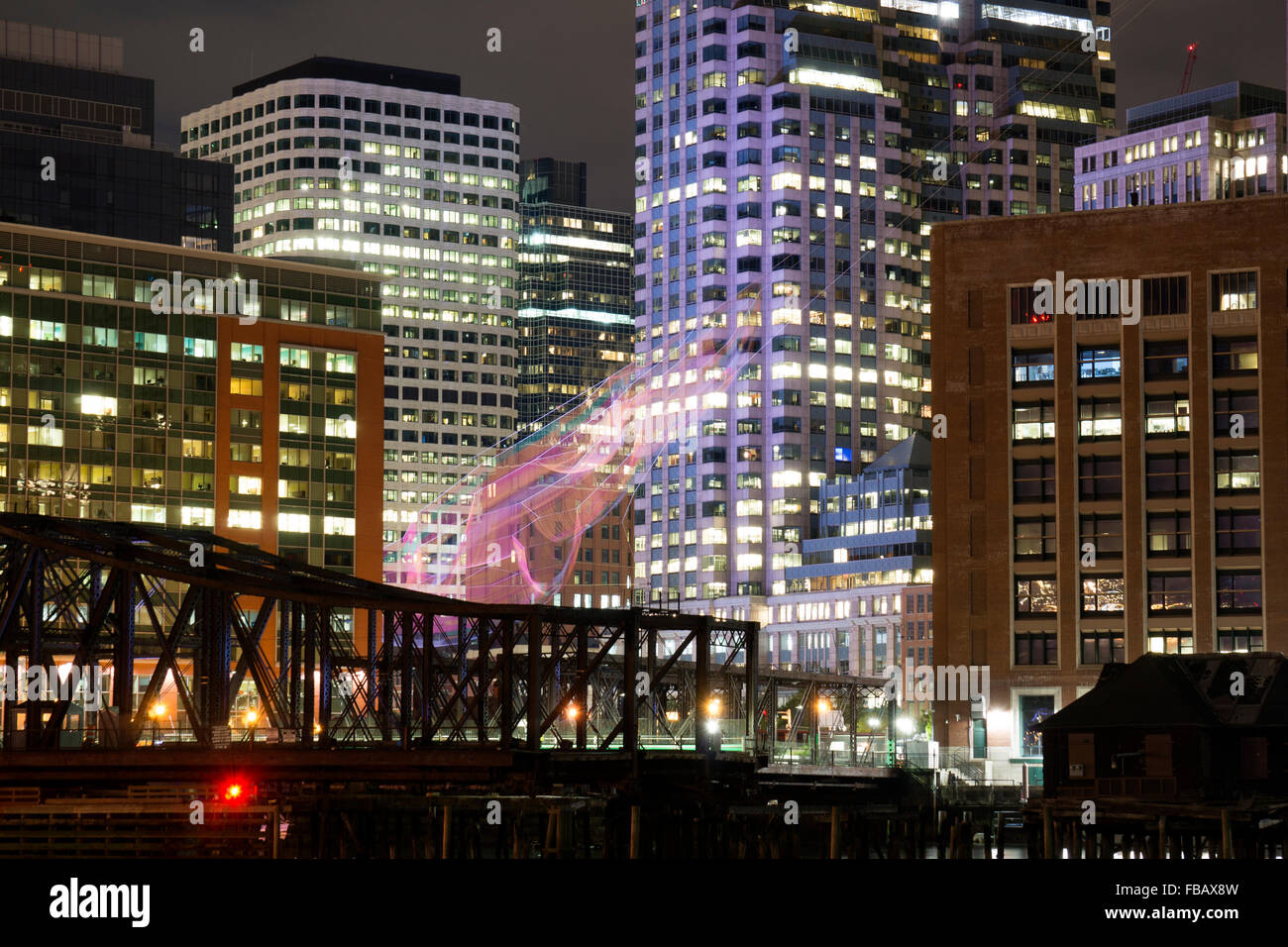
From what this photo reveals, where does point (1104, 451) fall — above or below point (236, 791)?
above

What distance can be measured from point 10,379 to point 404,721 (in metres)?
93.4

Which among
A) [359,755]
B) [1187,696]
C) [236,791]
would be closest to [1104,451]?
[1187,696]

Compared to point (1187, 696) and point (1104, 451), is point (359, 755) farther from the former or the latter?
point (1104, 451)

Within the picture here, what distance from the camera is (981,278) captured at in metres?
154

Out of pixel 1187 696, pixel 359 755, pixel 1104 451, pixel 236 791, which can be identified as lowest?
pixel 236 791

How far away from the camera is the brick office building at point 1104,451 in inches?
5861

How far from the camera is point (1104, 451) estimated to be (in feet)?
499

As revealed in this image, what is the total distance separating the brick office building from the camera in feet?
488

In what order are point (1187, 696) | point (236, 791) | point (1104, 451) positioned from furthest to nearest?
1. point (1104, 451)
2. point (1187, 696)
3. point (236, 791)

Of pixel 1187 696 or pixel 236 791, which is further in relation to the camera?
pixel 1187 696

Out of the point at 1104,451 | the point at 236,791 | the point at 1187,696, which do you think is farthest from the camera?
the point at 1104,451

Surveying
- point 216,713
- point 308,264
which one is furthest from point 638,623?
point 308,264

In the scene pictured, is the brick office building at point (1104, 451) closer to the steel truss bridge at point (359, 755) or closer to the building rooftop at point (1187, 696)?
the building rooftop at point (1187, 696)

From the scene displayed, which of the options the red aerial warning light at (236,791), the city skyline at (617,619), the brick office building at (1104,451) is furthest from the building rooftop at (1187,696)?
the red aerial warning light at (236,791)
